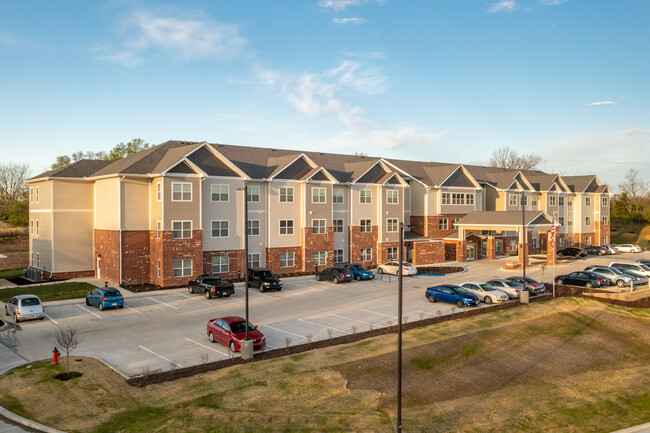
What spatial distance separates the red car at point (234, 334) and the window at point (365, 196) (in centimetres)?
3011

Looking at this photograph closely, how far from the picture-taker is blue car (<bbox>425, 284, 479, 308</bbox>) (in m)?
31.5

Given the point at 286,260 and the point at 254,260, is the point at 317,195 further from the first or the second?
the point at 254,260

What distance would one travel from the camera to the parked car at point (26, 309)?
1079 inches

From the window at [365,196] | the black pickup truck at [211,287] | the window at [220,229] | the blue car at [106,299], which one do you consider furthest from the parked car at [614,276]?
the blue car at [106,299]

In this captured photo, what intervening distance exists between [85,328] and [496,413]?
2115cm

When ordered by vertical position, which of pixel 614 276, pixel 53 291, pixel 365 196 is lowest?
pixel 53 291


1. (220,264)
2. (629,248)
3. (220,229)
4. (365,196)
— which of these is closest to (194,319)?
(220,264)

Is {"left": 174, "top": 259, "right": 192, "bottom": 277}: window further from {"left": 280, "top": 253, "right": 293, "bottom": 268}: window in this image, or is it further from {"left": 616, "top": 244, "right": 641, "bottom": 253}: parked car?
{"left": 616, "top": 244, "right": 641, "bottom": 253}: parked car

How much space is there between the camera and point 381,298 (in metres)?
34.6

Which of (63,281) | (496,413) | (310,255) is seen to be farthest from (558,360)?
(63,281)

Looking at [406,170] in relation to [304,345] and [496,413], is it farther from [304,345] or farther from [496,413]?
[496,413]

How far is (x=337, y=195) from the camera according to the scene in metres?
49.7

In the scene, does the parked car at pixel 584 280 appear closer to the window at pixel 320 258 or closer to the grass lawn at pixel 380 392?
the grass lawn at pixel 380 392

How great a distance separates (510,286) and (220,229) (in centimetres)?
2353
